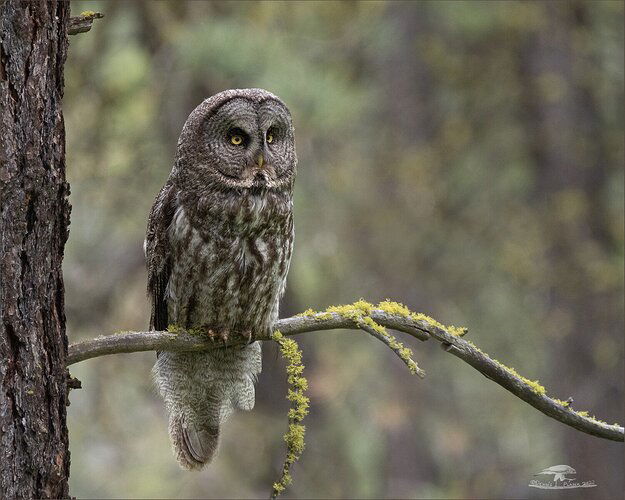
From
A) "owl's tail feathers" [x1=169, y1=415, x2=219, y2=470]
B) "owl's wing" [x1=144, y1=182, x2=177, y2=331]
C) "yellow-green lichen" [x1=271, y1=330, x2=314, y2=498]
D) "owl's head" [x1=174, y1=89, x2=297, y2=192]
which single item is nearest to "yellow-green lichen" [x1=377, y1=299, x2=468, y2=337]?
"yellow-green lichen" [x1=271, y1=330, x2=314, y2=498]

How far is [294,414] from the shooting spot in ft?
9.59

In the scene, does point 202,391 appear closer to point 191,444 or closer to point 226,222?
point 191,444

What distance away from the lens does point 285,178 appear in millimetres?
4035

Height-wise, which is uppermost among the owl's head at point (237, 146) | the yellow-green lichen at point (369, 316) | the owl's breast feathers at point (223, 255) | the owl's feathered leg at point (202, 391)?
the owl's head at point (237, 146)

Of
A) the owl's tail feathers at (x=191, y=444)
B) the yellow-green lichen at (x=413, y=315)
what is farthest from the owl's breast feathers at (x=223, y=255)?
the yellow-green lichen at (x=413, y=315)

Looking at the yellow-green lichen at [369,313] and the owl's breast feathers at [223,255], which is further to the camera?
the owl's breast feathers at [223,255]

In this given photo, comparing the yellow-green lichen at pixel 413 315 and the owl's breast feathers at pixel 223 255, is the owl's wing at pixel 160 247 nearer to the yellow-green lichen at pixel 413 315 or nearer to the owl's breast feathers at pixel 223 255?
the owl's breast feathers at pixel 223 255

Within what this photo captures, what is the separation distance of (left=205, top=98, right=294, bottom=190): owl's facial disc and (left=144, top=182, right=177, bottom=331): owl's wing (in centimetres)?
25

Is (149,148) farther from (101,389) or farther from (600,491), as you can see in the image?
(600,491)

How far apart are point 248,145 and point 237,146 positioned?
0.16 feet

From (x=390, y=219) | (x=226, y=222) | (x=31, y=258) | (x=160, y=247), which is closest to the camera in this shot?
(x=31, y=258)

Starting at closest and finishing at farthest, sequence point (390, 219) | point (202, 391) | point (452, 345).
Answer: point (452, 345) → point (202, 391) → point (390, 219)

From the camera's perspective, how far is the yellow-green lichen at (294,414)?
111 inches

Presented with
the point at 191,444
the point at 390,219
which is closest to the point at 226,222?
the point at 191,444
